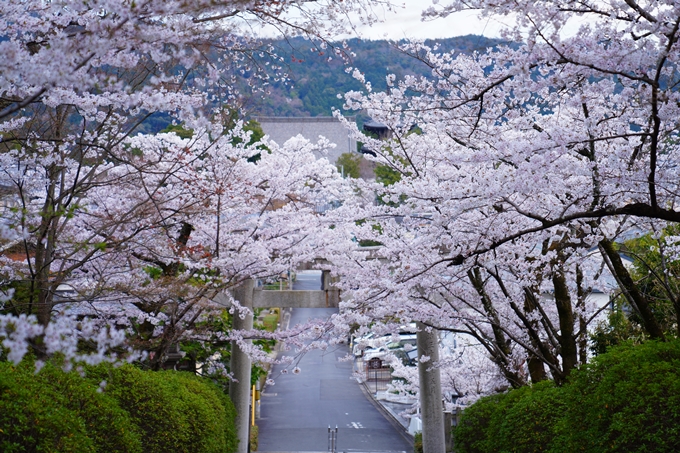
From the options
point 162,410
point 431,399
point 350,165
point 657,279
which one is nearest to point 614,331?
point 431,399

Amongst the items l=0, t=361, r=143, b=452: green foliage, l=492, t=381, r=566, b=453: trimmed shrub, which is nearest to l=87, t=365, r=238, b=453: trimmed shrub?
l=0, t=361, r=143, b=452: green foliage

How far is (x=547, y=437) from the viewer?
19.4ft

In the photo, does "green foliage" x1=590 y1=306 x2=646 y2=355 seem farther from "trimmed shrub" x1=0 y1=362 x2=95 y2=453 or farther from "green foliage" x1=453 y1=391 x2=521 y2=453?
"trimmed shrub" x1=0 y1=362 x2=95 y2=453

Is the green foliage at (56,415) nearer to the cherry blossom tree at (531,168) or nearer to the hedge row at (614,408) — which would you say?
the cherry blossom tree at (531,168)

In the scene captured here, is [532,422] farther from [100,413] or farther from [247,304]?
[247,304]

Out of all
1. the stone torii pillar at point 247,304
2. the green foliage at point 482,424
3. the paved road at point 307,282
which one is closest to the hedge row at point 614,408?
the green foliage at point 482,424

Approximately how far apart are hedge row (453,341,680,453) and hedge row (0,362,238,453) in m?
3.15

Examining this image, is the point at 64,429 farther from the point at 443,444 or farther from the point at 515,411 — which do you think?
the point at 443,444

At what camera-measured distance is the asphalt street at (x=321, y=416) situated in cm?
1552

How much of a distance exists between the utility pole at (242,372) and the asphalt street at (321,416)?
1999 mm

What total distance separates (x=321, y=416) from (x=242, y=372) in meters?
7.04

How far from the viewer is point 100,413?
4777mm

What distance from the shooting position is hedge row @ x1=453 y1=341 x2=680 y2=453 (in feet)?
13.2

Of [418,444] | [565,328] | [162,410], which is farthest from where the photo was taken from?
[418,444]
